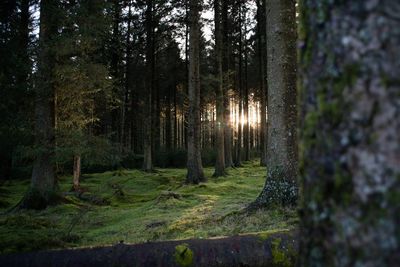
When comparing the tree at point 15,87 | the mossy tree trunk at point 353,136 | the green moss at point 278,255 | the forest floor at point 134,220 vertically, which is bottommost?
the forest floor at point 134,220

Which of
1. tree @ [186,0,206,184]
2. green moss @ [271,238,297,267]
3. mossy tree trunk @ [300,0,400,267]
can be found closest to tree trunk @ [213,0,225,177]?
tree @ [186,0,206,184]

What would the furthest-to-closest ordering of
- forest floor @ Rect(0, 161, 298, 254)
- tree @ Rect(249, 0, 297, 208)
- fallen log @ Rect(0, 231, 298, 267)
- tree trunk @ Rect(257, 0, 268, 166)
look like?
tree trunk @ Rect(257, 0, 268, 166) → tree @ Rect(249, 0, 297, 208) → forest floor @ Rect(0, 161, 298, 254) → fallen log @ Rect(0, 231, 298, 267)

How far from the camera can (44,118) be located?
12.8m

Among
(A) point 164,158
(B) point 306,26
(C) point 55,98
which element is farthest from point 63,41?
(A) point 164,158

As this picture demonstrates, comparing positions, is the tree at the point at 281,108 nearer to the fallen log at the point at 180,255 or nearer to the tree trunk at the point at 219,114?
the fallen log at the point at 180,255

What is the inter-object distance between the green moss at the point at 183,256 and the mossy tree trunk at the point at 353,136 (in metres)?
2.76

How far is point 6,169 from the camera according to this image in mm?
22734

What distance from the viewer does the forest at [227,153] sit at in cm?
125

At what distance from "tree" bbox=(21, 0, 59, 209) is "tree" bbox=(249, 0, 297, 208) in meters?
7.23

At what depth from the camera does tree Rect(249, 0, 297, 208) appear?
8.10 meters

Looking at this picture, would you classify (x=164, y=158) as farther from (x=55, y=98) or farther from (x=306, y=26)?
(x=306, y=26)

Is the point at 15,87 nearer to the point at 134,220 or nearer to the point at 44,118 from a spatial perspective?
the point at 44,118

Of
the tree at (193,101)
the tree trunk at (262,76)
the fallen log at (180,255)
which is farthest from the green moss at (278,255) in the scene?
the tree trunk at (262,76)

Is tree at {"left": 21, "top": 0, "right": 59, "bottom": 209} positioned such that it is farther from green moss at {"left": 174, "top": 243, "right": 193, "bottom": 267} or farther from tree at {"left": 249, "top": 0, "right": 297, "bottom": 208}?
green moss at {"left": 174, "top": 243, "right": 193, "bottom": 267}
